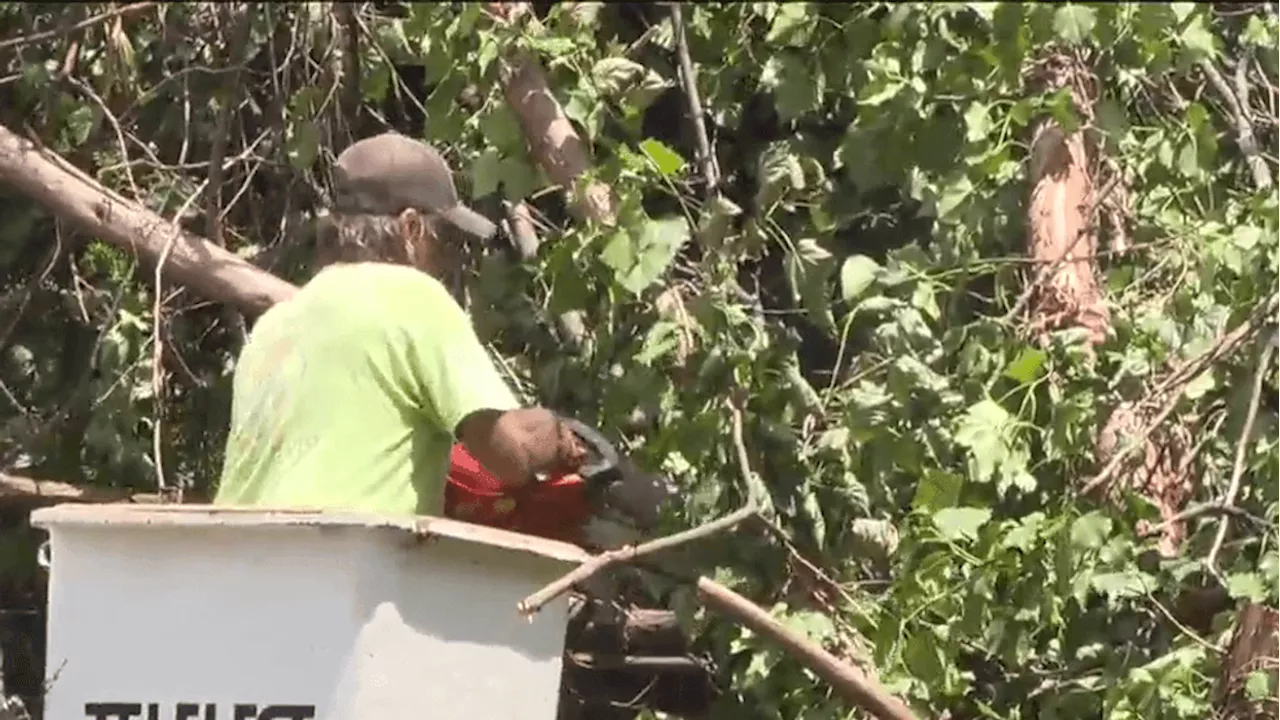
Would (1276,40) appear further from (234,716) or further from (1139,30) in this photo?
(234,716)

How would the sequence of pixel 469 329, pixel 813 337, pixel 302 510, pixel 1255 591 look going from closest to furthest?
pixel 302 510 → pixel 469 329 → pixel 1255 591 → pixel 813 337

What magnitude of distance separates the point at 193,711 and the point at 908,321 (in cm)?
112

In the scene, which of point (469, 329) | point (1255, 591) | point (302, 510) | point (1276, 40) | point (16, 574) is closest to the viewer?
point (302, 510)

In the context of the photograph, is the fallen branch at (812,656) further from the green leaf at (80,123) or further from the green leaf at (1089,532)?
the green leaf at (80,123)

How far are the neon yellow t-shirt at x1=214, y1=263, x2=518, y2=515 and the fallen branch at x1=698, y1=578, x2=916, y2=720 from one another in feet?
1.36

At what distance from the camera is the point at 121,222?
3828mm

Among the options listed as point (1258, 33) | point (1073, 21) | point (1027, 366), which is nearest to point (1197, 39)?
point (1073, 21)

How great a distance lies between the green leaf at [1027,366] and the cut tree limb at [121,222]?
1.20m

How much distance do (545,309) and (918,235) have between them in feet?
2.95

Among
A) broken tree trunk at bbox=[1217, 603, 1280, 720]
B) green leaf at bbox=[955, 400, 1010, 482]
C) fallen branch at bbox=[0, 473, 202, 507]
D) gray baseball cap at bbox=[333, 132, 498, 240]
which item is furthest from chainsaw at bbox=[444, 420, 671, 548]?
fallen branch at bbox=[0, 473, 202, 507]

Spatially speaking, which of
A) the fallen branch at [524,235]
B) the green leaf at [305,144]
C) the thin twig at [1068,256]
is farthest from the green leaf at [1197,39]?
the green leaf at [305,144]

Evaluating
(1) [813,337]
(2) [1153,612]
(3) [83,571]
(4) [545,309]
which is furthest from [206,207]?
(2) [1153,612]

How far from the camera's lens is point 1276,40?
3381 millimetres

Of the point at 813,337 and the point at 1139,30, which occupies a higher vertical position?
the point at 1139,30
